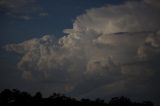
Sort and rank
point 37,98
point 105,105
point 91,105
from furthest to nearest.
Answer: point 105,105 → point 91,105 → point 37,98

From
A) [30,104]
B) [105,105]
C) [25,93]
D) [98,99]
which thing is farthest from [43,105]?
[98,99]

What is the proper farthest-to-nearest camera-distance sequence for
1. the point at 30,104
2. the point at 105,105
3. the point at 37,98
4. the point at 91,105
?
1. the point at 105,105
2. the point at 91,105
3. the point at 37,98
4. the point at 30,104

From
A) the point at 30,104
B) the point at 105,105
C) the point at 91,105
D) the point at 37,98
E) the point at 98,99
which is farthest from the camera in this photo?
the point at 98,99

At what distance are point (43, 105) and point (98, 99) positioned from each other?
59.9 meters

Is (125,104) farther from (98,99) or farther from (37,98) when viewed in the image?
(37,98)

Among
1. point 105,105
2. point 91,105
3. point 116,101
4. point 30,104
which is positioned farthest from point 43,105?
point 116,101

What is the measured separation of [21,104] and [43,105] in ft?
31.8

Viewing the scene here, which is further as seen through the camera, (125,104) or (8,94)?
(125,104)

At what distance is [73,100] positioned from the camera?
152 m

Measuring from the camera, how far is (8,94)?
141m

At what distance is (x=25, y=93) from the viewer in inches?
5694

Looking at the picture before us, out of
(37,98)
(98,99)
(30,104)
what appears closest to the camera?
(30,104)

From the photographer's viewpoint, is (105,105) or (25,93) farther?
(105,105)

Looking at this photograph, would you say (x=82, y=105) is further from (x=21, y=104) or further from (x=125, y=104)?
(x=125, y=104)
